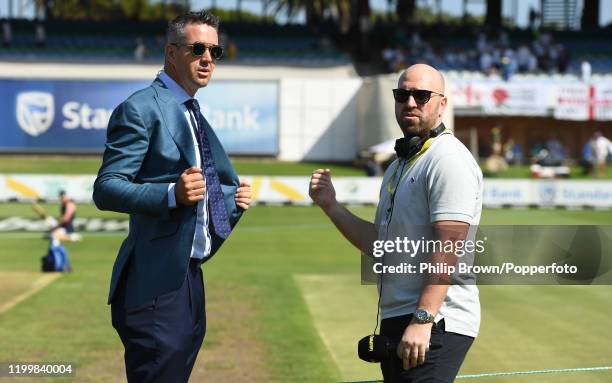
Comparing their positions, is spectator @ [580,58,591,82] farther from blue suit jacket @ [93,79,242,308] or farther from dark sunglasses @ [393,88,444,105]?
blue suit jacket @ [93,79,242,308]

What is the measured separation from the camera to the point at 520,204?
107 ft

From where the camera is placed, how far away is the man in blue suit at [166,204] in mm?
4301

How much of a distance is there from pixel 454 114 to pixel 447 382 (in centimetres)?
4109

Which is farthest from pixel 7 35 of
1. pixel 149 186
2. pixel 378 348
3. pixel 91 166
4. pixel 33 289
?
pixel 378 348

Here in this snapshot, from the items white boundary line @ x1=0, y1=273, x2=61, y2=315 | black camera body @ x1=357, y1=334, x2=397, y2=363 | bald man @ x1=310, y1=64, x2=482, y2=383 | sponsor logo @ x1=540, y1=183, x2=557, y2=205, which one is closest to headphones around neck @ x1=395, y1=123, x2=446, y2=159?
bald man @ x1=310, y1=64, x2=482, y2=383

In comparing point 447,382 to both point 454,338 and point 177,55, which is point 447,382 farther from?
point 177,55

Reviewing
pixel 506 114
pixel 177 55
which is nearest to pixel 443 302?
pixel 177 55

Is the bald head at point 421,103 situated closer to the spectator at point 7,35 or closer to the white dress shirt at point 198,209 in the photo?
the white dress shirt at point 198,209

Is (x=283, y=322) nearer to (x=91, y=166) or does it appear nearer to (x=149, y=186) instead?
(x=149, y=186)

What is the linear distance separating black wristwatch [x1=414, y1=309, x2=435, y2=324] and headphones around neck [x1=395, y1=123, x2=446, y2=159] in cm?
73

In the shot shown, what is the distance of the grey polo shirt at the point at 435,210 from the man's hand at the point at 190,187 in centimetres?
91

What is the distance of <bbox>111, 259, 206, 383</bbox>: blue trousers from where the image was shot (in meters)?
4.39

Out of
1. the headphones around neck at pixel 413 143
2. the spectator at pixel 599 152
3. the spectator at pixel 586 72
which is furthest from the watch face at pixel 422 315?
the spectator at pixel 586 72

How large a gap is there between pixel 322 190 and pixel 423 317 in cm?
105
